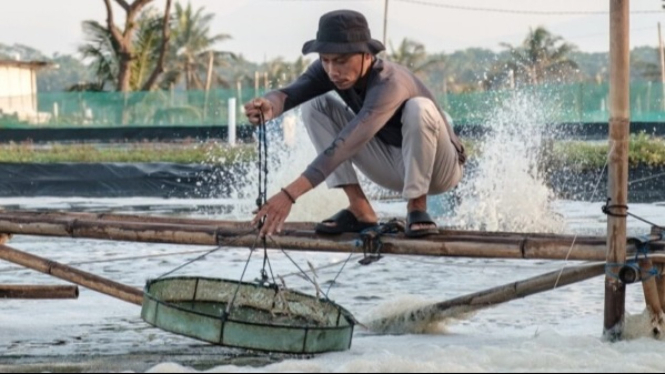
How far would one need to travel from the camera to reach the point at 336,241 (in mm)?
5770

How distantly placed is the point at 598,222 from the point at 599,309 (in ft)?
18.4

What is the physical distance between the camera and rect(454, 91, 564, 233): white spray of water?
42.3 feet

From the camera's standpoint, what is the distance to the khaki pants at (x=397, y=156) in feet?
19.0

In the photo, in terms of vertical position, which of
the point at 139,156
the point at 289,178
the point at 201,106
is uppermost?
the point at 201,106

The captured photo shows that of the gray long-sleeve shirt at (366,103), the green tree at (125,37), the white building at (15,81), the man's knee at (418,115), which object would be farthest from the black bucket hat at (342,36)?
the white building at (15,81)

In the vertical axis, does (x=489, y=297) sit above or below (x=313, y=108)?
below

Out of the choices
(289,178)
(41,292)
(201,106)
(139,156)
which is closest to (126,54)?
(201,106)

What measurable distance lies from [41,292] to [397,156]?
6.09 feet

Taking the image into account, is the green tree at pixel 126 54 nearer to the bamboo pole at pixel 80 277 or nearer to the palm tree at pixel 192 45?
the palm tree at pixel 192 45

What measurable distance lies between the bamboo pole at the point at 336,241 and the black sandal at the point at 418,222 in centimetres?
4

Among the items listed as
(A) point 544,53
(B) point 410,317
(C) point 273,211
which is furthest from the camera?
(A) point 544,53

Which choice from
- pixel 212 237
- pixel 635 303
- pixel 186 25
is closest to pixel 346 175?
pixel 212 237

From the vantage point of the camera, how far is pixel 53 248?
10820 mm

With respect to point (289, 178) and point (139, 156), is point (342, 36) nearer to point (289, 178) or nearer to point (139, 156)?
point (289, 178)
